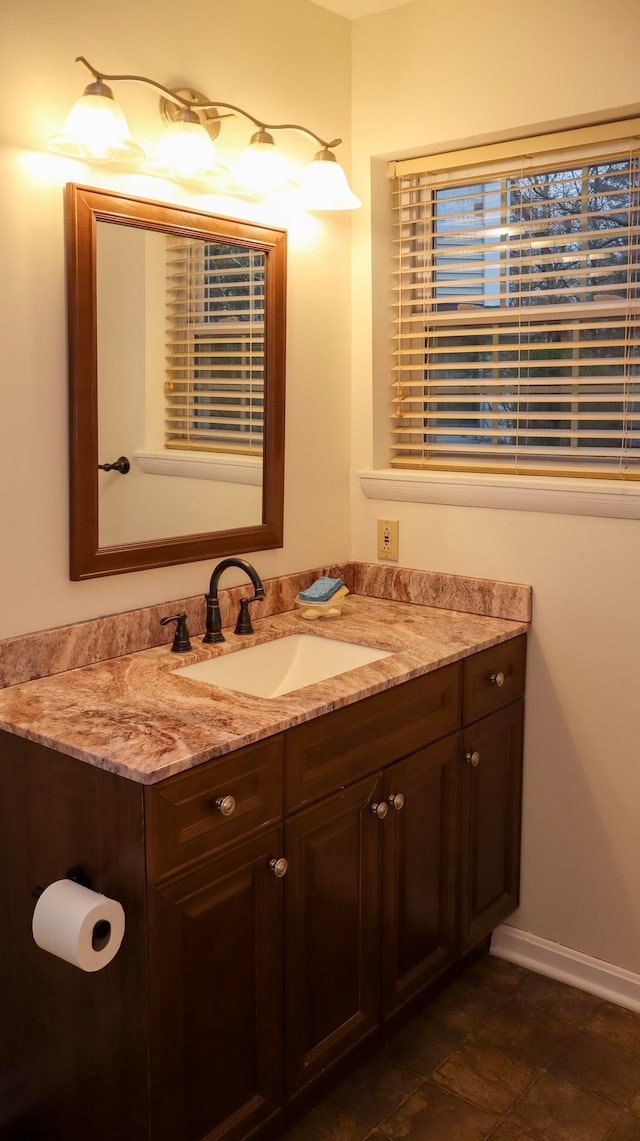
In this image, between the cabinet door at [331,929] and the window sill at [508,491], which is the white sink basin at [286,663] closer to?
the cabinet door at [331,929]

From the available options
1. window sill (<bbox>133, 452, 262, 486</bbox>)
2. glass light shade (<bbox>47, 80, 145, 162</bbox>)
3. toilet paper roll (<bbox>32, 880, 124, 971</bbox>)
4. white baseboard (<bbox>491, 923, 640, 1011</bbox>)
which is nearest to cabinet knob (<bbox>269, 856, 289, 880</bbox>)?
toilet paper roll (<bbox>32, 880, 124, 971</bbox>)

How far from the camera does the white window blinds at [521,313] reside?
244 centimetres

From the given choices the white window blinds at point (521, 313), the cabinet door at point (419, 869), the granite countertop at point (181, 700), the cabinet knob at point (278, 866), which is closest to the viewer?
the granite countertop at point (181, 700)

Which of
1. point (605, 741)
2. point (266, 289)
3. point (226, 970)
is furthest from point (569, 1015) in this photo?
point (266, 289)

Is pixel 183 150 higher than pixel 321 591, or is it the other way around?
pixel 183 150

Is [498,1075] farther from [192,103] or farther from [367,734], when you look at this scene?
[192,103]

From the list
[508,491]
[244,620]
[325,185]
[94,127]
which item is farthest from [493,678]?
[94,127]

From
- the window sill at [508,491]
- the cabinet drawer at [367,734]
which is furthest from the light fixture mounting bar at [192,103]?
the cabinet drawer at [367,734]

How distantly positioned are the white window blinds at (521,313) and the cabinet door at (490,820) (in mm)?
700


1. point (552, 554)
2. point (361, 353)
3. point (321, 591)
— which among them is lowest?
point (321, 591)

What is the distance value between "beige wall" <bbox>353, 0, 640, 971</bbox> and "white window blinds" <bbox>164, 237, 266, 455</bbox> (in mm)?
463

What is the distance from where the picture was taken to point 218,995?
1.74 m

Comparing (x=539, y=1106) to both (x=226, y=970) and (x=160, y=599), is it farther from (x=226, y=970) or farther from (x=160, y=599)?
(x=160, y=599)

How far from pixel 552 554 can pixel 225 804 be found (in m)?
1.21
